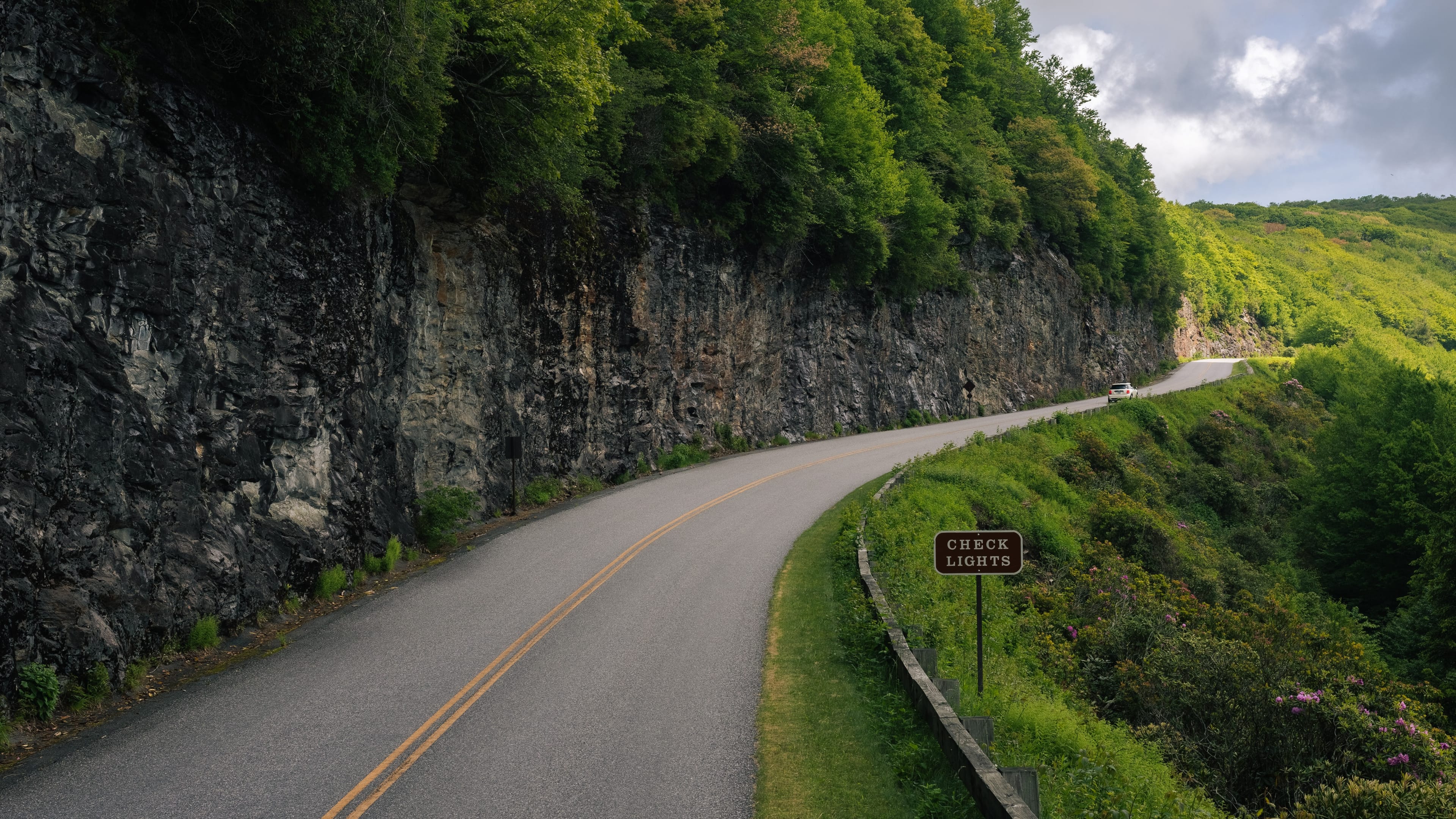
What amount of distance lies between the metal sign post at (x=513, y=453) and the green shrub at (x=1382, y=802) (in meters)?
15.9

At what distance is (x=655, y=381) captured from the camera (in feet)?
93.9

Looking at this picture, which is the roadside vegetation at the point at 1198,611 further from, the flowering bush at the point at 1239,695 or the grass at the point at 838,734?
the grass at the point at 838,734

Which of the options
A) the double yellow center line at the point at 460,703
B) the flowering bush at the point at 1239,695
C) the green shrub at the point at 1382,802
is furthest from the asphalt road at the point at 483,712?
the green shrub at the point at 1382,802

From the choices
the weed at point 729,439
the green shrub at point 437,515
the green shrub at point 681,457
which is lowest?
the green shrub at point 437,515

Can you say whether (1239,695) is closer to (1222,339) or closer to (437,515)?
(437,515)

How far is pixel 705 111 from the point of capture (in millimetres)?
28516

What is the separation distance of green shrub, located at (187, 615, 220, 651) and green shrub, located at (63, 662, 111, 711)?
54.1 inches

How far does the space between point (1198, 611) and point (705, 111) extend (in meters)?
20.3

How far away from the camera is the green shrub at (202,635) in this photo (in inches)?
424

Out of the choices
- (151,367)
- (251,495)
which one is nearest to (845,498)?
(251,495)

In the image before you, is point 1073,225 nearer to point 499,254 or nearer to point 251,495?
point 499,254

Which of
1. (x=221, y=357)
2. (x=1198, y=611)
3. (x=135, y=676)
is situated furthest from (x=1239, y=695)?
(x=221, y=357)

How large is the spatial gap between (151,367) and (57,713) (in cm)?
393

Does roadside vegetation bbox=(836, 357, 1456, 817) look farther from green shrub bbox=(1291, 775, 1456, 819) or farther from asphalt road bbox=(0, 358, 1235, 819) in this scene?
asphalt road bbox=(0, 358, 1235, 819)
